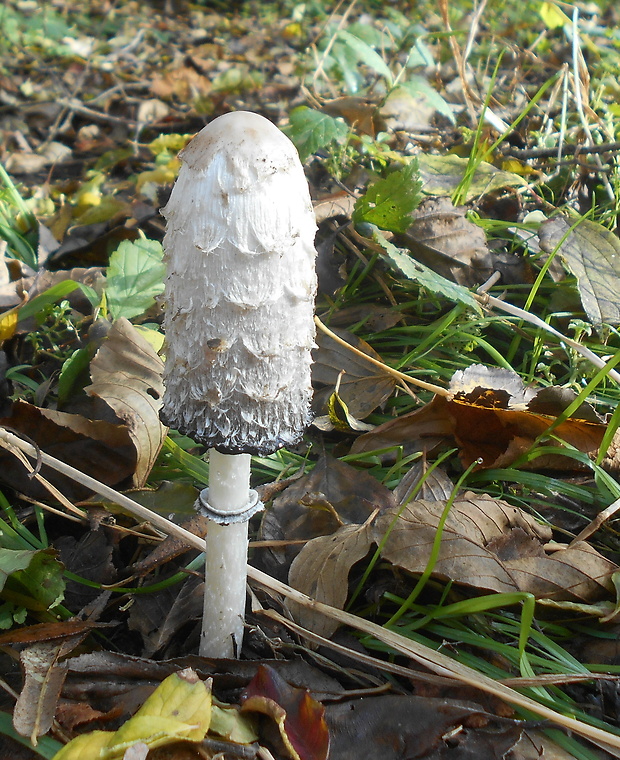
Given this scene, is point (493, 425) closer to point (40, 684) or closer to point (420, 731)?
point (420, 731)

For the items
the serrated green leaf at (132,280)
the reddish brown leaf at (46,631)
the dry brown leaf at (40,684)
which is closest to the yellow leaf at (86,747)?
the dry brown leaf at (40,684)

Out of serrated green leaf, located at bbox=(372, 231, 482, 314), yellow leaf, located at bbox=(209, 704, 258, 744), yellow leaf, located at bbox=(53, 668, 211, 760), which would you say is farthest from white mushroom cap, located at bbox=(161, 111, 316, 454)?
serrated green leaf, located at bbox=(372, 231, 482, 314)

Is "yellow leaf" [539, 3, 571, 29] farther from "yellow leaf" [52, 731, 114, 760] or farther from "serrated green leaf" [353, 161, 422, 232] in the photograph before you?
"yellow leaf" [52, 731, 114, 760]

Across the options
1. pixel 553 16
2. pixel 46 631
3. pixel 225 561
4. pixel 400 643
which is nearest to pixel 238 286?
pixel 225 561

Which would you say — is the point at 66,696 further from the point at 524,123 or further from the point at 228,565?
the point at 524,123

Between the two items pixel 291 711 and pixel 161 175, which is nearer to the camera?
pixel 291 711

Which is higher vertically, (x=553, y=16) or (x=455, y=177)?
(x=553, y=16)
